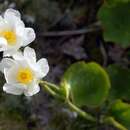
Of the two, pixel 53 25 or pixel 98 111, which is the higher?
pixel 53 25

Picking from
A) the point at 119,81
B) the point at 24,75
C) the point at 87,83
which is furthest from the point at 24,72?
the point at 119,81

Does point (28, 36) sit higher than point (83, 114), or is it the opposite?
point (28, 36)

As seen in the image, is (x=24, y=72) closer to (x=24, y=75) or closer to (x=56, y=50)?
(x=24, y=75)

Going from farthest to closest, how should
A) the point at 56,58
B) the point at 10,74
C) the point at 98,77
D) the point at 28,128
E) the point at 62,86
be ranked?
1. the point at 56,58
2. the point at 28,128
3. the point at 98,77
4. the point at 62,86
5. the point at 10,74

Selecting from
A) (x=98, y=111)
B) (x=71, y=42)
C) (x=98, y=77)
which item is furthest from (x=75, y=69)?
(x=71, y=42)

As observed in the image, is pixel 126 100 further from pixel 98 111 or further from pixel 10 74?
pixel 10 74
